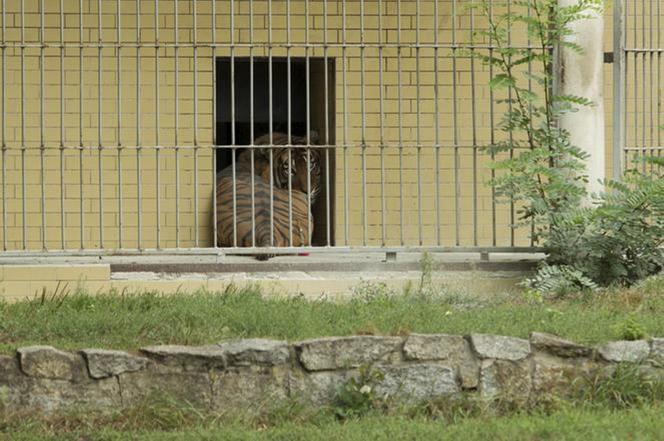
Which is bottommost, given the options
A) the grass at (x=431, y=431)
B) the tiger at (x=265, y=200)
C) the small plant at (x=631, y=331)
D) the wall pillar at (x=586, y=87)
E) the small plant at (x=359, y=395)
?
the grass at (x=431, y=431)

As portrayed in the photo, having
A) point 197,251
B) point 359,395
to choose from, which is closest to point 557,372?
point 359,395

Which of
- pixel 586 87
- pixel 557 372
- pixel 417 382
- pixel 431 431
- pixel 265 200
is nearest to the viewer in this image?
pixel 431 431

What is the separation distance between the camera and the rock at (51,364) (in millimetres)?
7516

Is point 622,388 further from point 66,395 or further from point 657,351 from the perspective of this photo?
point 66,395

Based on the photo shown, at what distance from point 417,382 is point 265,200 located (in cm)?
561

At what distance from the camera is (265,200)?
1317 centimetres

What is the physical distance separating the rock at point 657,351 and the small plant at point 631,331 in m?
0.09

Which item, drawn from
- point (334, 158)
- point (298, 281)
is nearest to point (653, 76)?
point (334, 158)

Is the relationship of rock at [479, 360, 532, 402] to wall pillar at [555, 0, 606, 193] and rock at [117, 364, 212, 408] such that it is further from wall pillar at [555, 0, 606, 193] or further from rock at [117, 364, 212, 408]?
wall pillar at [555, 0, 606, 193]

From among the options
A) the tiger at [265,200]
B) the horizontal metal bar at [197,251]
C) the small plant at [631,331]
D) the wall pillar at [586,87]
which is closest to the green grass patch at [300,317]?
the small plant at [631,331]

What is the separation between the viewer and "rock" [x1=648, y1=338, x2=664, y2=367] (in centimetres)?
796

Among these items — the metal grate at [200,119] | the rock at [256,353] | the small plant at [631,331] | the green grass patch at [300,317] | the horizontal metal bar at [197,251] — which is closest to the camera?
the rock at [256,353]

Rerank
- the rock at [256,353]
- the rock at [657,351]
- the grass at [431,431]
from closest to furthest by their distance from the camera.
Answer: the grass at [431,431], the rock at [256,353], the rock at [657,351]

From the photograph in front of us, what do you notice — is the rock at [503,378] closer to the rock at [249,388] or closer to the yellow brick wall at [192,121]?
the rock at [249,388]
